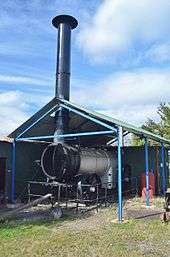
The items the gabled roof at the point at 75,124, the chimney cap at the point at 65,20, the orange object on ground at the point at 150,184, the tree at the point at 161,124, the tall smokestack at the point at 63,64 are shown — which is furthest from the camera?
the tree at the point at 161,124

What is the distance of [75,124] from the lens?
15320 millimetres

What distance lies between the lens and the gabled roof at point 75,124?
39.5ft

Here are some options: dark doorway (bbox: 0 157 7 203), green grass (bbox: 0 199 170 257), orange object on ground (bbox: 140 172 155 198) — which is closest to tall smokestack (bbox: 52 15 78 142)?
dark doorway (bbox: 0 157 7 203)

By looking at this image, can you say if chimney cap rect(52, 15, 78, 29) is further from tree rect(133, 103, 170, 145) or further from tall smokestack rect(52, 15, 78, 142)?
tree rect(133, 103, 170, 145)

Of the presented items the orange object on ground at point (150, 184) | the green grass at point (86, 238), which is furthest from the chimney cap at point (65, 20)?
the green grass at point (86, 238)

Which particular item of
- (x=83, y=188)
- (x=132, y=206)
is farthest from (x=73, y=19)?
(x=132, y=206)

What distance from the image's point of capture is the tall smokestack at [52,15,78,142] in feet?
44.2

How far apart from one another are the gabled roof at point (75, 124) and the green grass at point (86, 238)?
338 cm

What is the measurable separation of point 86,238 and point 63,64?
26.2ft

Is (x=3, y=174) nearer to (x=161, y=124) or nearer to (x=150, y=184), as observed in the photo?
(x=150, y=184)

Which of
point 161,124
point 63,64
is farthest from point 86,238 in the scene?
point 161,124

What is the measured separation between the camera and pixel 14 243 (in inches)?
301

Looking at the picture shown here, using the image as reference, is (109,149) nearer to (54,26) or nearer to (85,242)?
(54,26)

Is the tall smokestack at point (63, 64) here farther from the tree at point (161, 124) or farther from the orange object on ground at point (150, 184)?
the tree at point (161, 124)
